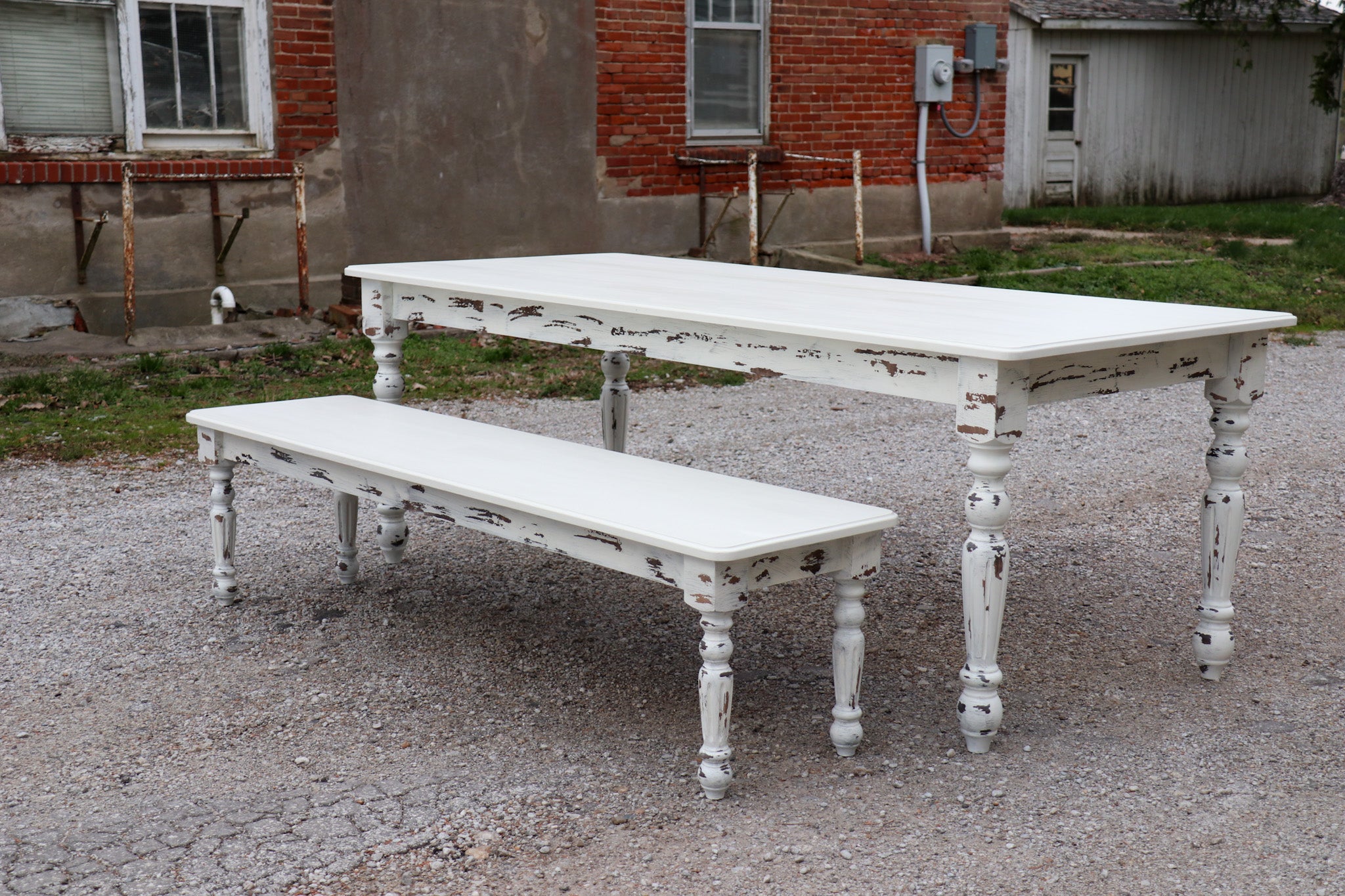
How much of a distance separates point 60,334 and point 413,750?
5731mm

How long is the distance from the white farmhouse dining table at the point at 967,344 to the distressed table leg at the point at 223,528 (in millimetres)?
772

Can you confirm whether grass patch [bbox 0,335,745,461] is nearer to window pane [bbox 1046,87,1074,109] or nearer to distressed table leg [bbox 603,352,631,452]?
distressed table leg [bbox 603,352,631,452]

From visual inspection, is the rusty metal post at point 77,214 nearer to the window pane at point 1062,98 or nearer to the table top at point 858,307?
the table top at point 858,307

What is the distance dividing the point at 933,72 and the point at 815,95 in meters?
1.25

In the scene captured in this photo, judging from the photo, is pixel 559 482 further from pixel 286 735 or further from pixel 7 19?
pixel 7 19

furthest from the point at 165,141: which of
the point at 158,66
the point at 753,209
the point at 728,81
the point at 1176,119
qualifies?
the point at 1176,119

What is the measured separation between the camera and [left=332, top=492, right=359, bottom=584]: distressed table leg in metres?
4.58

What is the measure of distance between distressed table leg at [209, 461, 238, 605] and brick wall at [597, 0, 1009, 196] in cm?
648

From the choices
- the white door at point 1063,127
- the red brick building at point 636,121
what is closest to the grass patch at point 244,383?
the red brick building at point 636,121

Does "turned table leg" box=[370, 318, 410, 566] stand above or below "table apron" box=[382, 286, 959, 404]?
below

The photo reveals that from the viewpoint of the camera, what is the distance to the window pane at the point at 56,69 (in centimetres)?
812

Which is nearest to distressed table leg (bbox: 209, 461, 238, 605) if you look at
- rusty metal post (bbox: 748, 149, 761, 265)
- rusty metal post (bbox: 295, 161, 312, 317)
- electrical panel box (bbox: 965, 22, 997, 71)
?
rusty metal post (bbox: 295, 161, 312, 317)

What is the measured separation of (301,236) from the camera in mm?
8727

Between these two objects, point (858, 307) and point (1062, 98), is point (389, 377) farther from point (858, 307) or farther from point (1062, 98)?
point (1062, 98)
